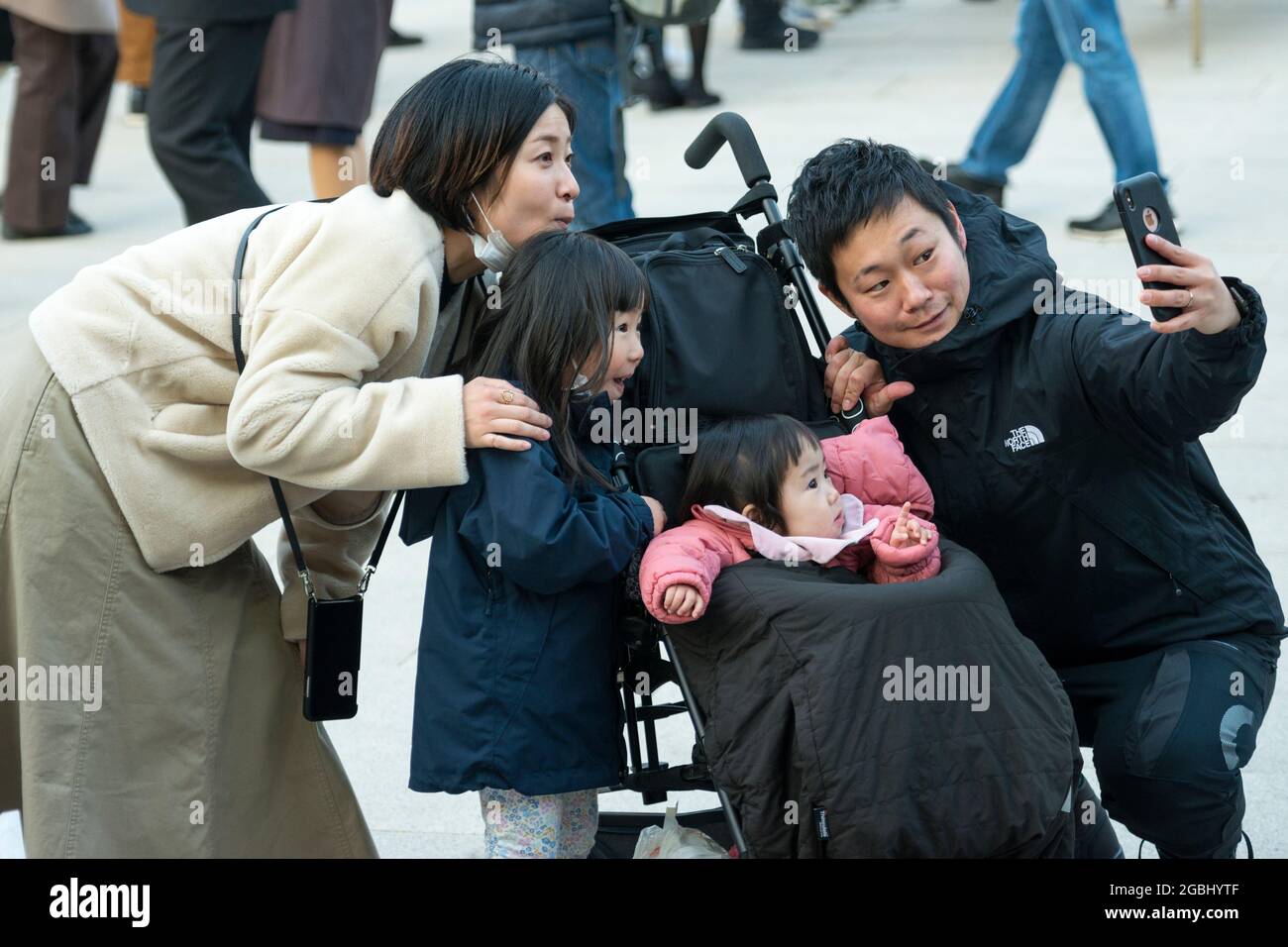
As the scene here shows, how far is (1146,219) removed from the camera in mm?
2256

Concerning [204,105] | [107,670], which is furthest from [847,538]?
[204,105]

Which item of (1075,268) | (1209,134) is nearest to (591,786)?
(1075,268)

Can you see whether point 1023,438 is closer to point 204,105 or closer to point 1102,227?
point 204,105

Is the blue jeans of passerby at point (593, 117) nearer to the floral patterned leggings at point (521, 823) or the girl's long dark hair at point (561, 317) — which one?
the girl's long dark hair at point (561, 317)

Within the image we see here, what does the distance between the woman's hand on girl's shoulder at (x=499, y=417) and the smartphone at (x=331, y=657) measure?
412 millimetres

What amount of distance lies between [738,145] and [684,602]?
104 centimetres

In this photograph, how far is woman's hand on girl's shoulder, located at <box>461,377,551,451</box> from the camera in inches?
90.0

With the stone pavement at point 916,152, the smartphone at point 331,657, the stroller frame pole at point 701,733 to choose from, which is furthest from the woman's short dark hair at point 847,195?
the stone pavement at point 916,152

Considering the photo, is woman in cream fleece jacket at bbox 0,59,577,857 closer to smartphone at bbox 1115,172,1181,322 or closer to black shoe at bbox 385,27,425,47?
smartphone at bbox 1115,172,1181,322

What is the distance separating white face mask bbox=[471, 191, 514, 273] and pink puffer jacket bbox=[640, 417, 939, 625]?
0.49m

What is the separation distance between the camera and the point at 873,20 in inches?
447

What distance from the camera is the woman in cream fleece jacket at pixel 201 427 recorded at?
2.29 meters
